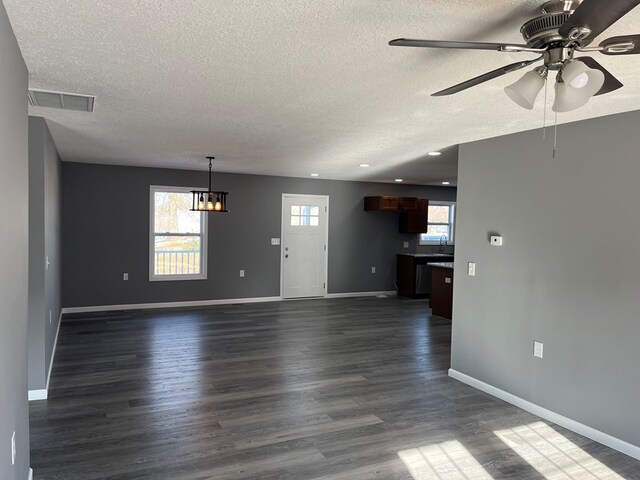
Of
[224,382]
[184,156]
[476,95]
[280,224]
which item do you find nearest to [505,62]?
[476,95]

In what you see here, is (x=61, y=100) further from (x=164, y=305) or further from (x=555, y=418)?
(x=164, y=305)

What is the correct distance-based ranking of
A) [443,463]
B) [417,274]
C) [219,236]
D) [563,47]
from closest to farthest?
[563,47], [443,463], [219,236], [417,274]

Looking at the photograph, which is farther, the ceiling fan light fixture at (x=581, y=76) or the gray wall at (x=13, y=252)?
the gray wall at (x=13, y=252)

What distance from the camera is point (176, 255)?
788cm

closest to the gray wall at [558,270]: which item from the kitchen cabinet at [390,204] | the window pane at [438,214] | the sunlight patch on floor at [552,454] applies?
the sunlight patch on floor at [552,454]

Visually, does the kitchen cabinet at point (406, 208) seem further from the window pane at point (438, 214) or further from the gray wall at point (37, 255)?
the gray wall at point (37, 255)

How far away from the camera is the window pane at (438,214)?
33.3 ft

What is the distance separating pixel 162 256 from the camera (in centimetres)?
778

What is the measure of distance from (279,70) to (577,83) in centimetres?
149

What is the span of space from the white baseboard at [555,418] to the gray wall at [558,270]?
0.05 m

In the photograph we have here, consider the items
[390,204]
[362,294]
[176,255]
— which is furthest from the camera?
[362,294]

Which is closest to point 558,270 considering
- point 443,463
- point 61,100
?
point 443,463

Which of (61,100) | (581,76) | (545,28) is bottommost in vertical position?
(581,76)

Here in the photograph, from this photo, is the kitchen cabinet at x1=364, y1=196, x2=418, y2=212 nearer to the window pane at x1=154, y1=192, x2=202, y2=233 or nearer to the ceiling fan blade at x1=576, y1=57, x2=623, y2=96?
the window pane at x1=154, y1=192, x2=202, y2=233
